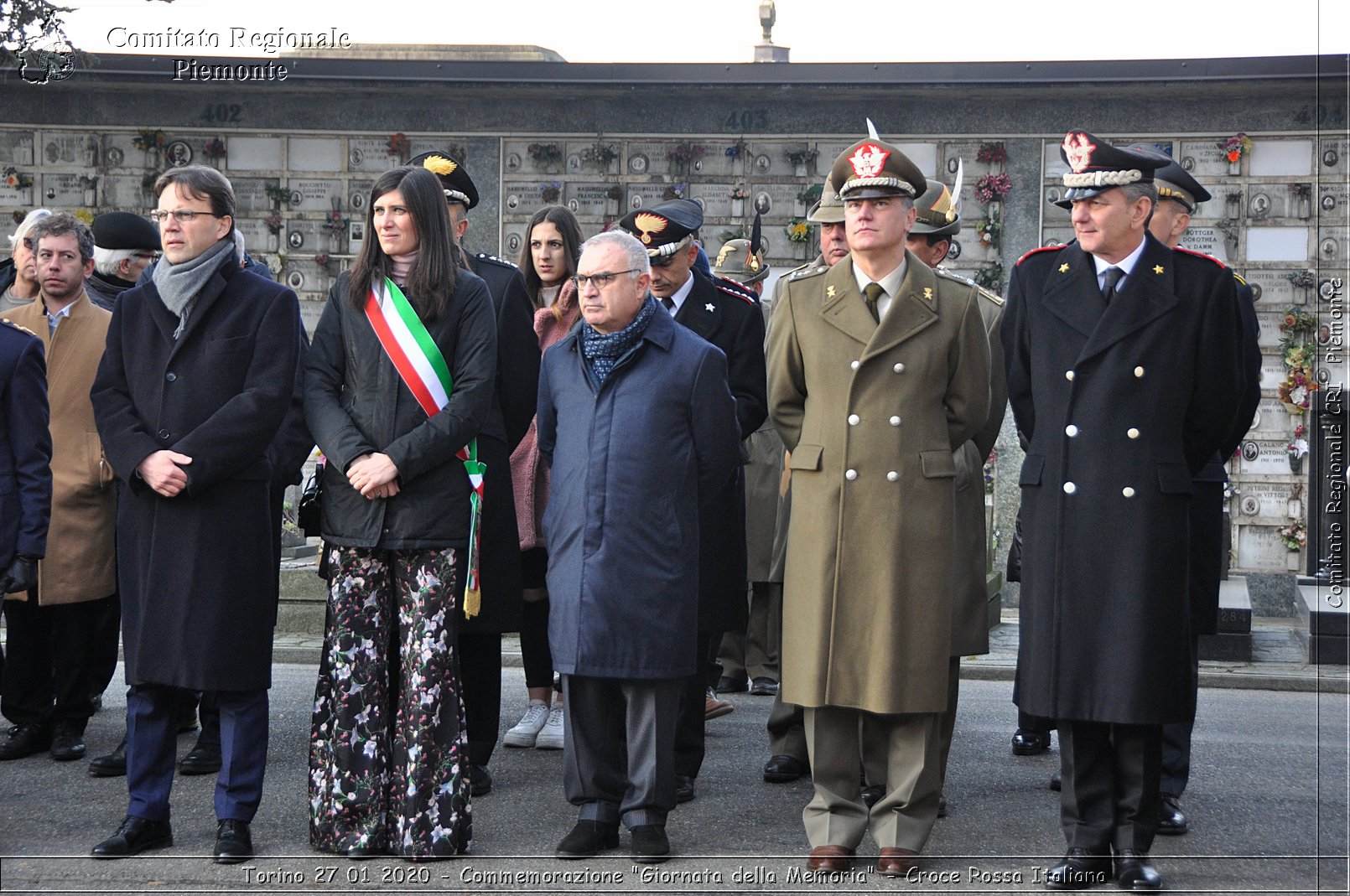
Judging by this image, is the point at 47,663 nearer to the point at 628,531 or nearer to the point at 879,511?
the point at 628,531

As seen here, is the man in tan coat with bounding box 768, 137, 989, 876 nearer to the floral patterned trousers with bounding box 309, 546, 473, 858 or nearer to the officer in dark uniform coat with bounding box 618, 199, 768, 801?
the officer in dark uniform coat with bounding box 618, 199, 768, 801

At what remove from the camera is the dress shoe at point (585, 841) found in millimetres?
5082

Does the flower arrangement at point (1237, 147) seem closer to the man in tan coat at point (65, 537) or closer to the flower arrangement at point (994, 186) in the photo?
the flower arrangement at point (994, 186)

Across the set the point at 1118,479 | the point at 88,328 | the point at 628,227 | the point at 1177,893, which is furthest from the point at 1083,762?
the point at 88,328

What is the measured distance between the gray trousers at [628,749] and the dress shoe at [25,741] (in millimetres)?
2734

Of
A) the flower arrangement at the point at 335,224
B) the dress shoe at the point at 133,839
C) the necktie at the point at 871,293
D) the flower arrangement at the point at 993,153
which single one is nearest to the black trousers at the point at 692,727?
the necktie at the point at 871,293

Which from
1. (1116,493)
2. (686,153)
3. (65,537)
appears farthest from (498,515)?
(686,153)

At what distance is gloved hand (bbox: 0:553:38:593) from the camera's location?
5.33m

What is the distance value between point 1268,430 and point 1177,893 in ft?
30.8

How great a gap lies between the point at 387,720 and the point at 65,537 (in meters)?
2.15

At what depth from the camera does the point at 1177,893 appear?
4742 millimetres

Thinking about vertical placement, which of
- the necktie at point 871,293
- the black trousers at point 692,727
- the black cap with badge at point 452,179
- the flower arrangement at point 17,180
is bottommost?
the black trousers at point 692,727

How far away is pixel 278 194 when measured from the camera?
47.1 feet

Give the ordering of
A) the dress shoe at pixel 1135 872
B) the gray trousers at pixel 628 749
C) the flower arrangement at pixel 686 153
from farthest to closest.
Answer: the flower arrangement at pixel 686 153 < the gray trousers at pixel 628 749 < the dress shoe at pixel 1135 872
